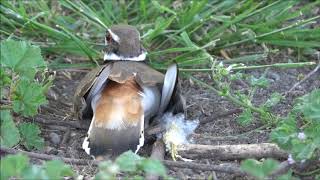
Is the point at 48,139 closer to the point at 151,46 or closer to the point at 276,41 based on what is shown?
the point at 151,46

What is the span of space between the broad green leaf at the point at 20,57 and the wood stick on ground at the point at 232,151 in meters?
0.84

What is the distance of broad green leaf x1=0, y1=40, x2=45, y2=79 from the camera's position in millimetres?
3459

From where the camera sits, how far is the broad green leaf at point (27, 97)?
3.56 m

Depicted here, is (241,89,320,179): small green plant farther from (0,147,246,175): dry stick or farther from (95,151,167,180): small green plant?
(95,151,167,180): small green plant

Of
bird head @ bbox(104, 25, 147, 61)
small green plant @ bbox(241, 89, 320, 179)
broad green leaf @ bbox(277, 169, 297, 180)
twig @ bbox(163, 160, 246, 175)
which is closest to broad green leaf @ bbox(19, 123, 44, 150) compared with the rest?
twig @ bbox(163, 160, 246, 175)

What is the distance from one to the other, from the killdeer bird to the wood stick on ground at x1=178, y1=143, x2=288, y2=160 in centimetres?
27

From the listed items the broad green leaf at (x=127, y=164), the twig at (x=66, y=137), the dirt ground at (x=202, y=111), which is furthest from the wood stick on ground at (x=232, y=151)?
the broad green leaf at (x=127, y=164)

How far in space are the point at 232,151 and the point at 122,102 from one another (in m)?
0.61

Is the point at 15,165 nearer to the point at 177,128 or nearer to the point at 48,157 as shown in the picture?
the point at 48,157

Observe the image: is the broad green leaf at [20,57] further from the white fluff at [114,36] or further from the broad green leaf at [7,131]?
the white fluff at [114,36]

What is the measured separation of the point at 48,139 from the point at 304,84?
1.60 meters

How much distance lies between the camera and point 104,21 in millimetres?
4875

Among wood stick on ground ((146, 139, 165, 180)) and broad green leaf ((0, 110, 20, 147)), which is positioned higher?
broad green leaf ((0, 110, 20, 147))

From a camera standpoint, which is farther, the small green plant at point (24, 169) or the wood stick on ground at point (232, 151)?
the wood stick on ground at point (232, 151)
